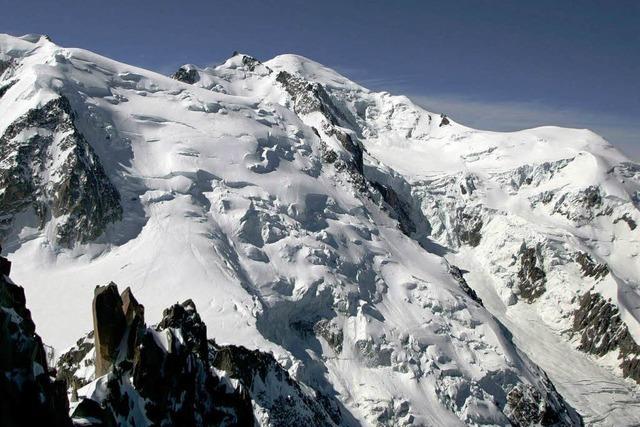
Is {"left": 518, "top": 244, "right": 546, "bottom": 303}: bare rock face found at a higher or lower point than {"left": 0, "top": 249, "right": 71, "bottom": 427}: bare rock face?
higher

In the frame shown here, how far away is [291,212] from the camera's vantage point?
290 feet

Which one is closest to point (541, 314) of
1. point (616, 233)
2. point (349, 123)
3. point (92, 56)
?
point (616, 233)

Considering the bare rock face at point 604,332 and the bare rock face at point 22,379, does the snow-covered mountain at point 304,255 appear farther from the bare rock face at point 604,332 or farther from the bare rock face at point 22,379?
the bare rock face at point 22,379

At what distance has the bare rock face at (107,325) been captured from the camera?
27094 millimetres

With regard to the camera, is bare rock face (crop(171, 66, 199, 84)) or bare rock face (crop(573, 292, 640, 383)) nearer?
bare rock face (crop(573, 292, 640, 383))

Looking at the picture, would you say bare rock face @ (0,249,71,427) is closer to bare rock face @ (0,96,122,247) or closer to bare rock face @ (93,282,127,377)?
bare rock face @ (93,282,127,377)

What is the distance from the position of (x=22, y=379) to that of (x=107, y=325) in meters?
7.70

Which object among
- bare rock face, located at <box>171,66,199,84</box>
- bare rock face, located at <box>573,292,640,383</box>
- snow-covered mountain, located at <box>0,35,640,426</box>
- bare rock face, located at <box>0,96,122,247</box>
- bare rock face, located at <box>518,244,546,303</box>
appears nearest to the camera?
snow-covered mountain, located at <box>0,35,640,426</box>

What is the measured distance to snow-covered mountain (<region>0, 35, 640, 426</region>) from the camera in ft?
228

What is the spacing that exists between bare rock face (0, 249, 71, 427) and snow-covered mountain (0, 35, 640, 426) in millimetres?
11428

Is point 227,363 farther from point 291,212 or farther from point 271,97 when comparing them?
point 271,97

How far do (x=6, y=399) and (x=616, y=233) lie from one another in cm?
13695

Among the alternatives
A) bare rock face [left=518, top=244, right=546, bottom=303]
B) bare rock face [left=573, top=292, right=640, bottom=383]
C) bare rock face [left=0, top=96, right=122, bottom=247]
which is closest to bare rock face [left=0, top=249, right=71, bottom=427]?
bare rock face [left=0, top=96, right=122, bottom=247]

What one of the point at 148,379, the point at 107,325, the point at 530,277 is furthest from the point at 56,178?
the point at 530,277
